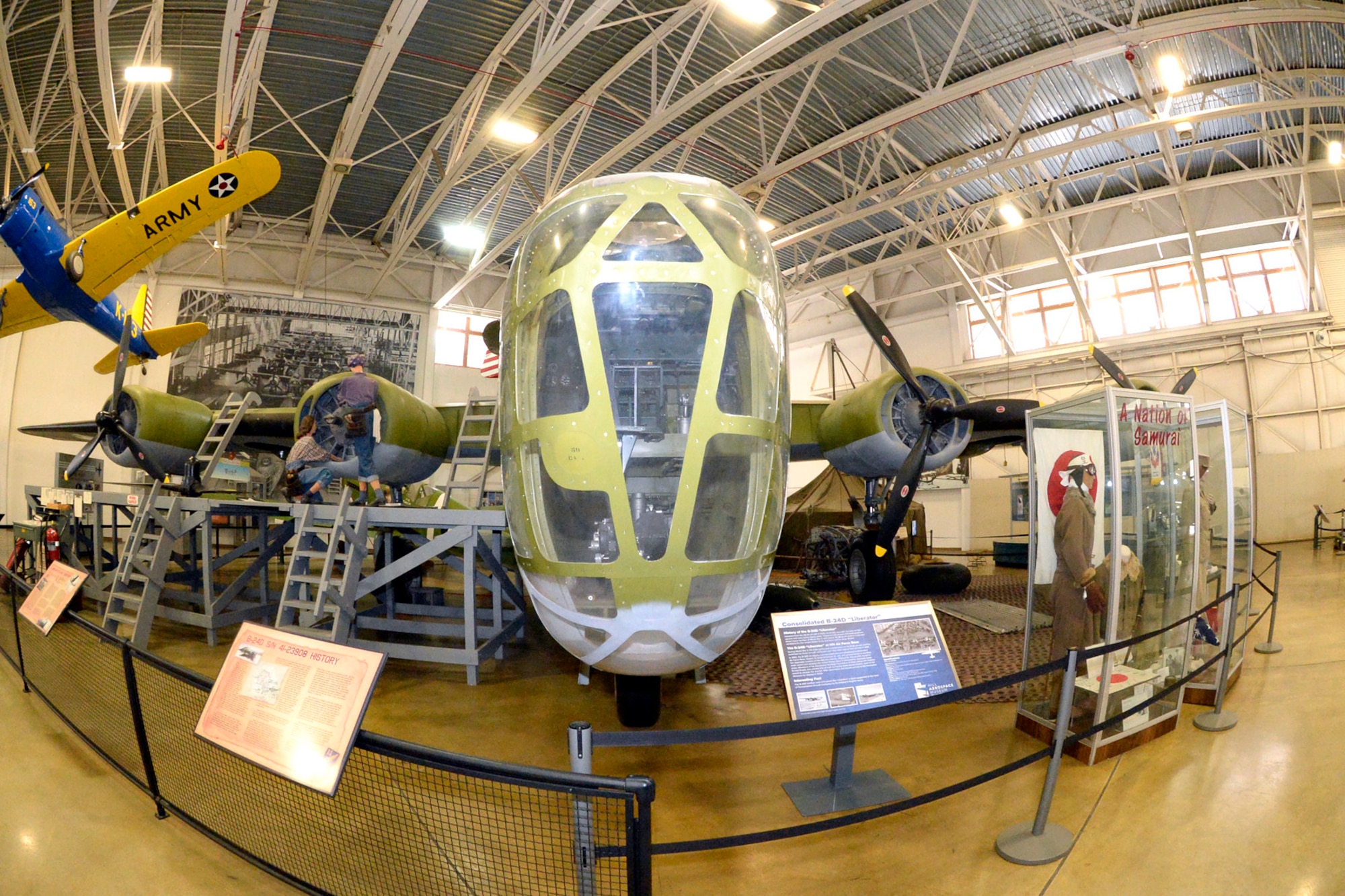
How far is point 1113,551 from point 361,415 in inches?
276

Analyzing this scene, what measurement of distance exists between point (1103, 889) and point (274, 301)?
24017 mm

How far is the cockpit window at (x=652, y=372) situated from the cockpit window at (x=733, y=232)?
39cm

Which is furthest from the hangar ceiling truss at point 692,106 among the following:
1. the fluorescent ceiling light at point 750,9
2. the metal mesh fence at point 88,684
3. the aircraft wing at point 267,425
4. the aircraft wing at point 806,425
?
the metal mesh fence at point 88,684

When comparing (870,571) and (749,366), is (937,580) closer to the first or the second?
(870,571)

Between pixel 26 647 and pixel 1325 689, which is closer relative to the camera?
pixel 1325 689

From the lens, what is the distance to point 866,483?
31.5 ft

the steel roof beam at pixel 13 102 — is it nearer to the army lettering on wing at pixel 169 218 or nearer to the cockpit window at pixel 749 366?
the army lettering on wing at pixel 169 218

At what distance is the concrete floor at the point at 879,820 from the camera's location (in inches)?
119

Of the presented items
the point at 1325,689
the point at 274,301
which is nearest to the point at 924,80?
the point at 1325,689

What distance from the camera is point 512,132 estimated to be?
1355cm

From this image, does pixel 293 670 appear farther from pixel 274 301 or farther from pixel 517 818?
pixel 274 301

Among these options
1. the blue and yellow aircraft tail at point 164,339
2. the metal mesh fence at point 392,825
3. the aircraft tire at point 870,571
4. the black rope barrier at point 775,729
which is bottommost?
the metal mesh fence at point 392,825

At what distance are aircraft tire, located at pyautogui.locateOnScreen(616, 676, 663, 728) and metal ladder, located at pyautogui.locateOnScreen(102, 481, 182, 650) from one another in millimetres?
5536

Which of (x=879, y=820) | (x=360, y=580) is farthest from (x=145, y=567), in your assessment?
(x=879, y=820)
